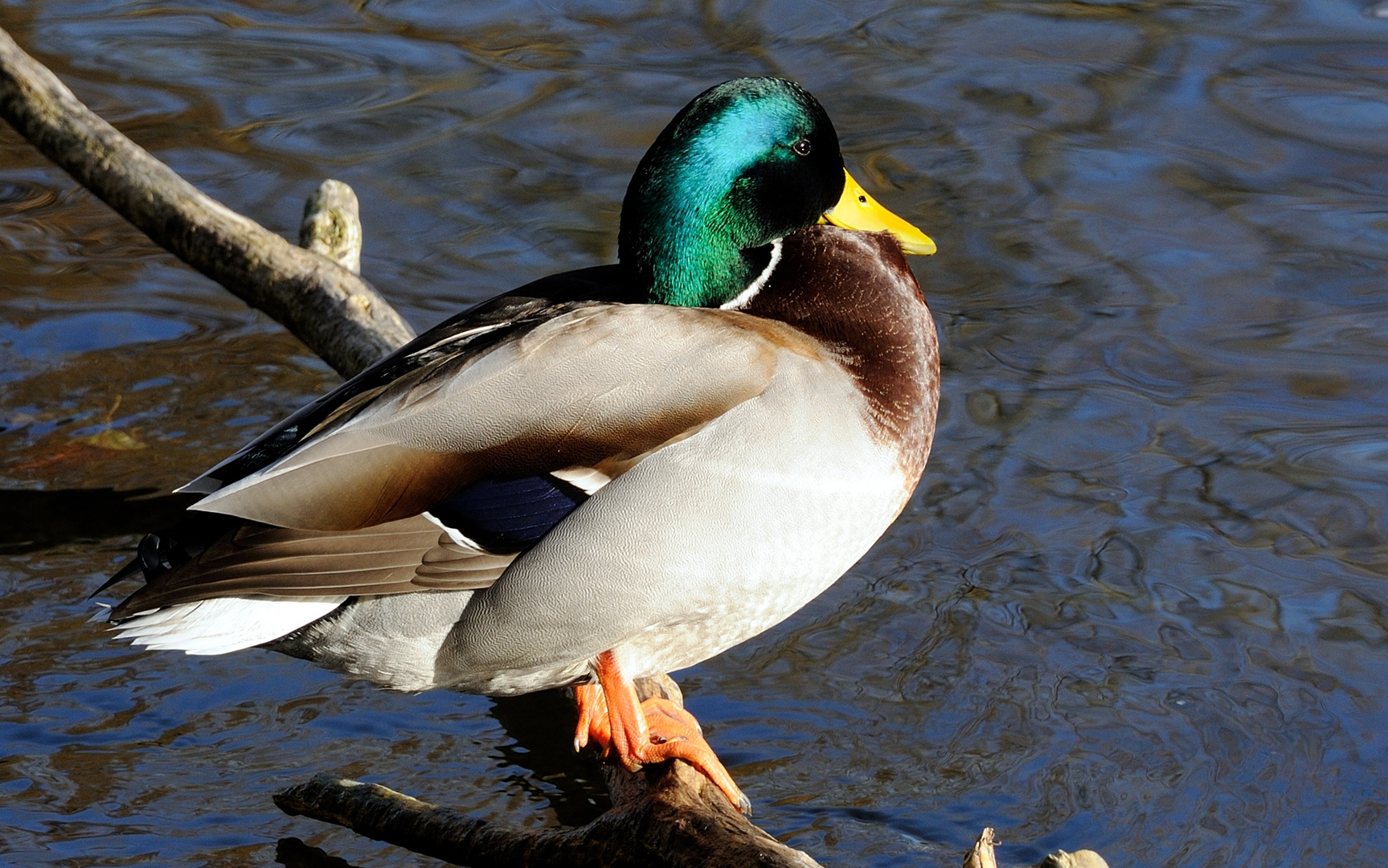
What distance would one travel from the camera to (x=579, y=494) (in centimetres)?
341

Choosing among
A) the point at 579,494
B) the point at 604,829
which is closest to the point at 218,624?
the point at 579,494

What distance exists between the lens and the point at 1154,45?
8586 mm

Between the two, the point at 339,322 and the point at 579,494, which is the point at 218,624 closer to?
the point at 579,494

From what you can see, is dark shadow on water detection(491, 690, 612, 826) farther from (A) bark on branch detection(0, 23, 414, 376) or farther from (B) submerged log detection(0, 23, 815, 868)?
(A) bark on branch detection(0, 23, 414, 376)

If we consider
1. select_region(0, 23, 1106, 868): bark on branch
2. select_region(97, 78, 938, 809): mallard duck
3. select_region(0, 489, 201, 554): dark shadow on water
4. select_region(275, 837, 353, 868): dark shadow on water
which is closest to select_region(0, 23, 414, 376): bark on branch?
select_region(0, 23, 1106, 868): bark on branch

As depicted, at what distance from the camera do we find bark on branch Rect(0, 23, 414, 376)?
4691 mm

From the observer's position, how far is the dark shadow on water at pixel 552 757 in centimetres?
443

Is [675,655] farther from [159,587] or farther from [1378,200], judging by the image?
[1378,200]

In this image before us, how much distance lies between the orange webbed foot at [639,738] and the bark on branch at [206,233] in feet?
4.40

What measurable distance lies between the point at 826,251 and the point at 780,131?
0.91ft

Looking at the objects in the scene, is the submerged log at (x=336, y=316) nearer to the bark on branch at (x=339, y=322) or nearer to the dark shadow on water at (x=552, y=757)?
the bark on branch at (x=339, y=322)

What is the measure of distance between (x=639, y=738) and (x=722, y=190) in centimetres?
114

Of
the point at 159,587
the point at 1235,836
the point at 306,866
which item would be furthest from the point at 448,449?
the point at 1235,836

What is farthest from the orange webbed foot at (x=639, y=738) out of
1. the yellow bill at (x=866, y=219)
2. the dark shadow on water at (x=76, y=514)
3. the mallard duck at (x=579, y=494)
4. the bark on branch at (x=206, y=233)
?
the dark shadow on water at (x=76, y=514)
